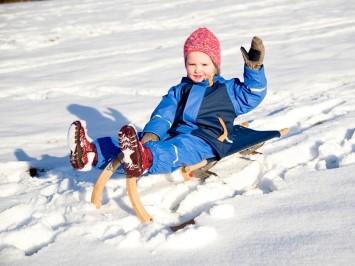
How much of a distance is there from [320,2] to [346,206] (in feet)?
27.6

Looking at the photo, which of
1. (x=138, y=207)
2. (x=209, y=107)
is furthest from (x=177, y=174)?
(x=138, y=207)

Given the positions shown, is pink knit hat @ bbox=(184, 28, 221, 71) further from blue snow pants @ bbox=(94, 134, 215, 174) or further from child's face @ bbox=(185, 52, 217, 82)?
blue snow pants @ bbox=(94, 134, 215, 174)

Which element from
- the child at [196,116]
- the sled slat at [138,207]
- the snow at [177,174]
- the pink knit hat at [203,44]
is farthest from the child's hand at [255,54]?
the sled slat at [138,207]

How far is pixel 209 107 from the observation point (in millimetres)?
2824

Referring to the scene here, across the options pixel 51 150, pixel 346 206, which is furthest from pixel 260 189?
pixel 51 150

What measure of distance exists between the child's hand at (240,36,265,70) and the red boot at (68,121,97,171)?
3.47 feet

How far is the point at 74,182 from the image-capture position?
2.89 m

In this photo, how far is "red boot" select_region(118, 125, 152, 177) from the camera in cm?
218

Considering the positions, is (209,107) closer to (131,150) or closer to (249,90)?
(249,90)

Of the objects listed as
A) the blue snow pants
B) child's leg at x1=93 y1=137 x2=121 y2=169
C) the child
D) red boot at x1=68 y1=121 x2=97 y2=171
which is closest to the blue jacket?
the child

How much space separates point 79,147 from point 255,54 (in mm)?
1161

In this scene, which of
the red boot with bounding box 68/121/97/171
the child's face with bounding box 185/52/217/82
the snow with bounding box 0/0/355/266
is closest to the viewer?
the snow with bounding box 0/0/355/266

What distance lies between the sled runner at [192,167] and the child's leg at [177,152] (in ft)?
0.19

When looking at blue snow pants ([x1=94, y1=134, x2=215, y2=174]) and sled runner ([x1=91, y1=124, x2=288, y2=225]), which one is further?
Result: blue snow pants ([x1=94, y1=134, x2=215, y2=174])
